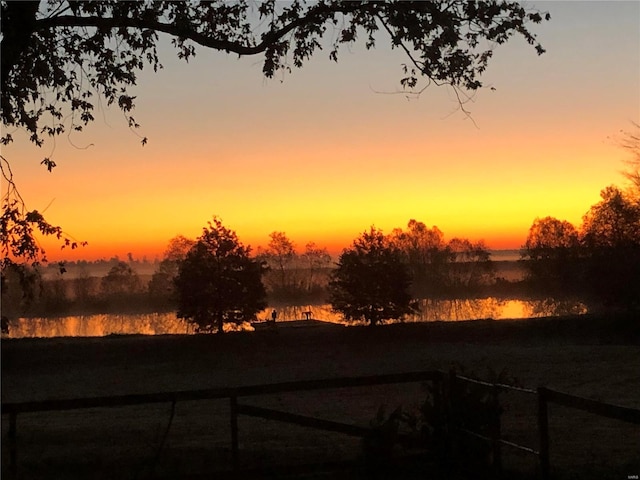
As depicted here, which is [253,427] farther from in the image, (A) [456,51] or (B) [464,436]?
(A) [456,51]

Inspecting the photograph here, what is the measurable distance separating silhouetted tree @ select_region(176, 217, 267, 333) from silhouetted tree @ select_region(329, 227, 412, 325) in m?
5.56

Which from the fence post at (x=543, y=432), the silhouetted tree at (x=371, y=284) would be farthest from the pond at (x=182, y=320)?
the fence post at (x=543, y=432)

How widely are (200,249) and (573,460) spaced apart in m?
38.4

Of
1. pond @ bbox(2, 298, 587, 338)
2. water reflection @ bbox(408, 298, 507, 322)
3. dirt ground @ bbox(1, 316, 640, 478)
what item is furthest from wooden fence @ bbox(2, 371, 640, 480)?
water reflection @ bbox(408, 298, 507, 322)

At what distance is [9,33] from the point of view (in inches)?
291

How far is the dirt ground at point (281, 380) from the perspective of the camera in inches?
359

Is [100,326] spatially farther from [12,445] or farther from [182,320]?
[12,445]

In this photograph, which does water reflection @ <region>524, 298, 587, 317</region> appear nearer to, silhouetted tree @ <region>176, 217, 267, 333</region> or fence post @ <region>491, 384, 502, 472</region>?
silhouetted tree @ <region>176, 217, 267, 333</region>

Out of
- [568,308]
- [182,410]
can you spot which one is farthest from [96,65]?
[568,308]

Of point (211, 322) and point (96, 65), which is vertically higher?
point (96, 65)

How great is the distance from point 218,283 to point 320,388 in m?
38.5

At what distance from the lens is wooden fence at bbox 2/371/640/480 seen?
21.6 ft

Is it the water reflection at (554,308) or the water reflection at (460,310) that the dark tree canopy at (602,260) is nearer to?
the water reflection at (554,308)

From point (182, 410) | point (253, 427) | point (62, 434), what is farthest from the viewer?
point (182, 410)
